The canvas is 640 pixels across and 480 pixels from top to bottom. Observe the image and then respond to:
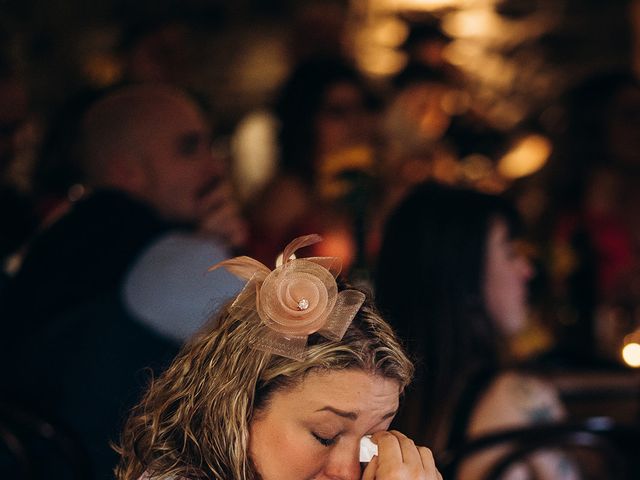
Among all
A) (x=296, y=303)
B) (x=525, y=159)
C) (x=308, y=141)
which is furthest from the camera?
(x=525, y=159)

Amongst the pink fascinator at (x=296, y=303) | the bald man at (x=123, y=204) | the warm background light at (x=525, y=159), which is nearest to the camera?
the pink fascinator at (x=296, y=303)

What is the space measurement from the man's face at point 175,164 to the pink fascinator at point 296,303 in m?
1.31

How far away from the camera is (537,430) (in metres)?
1.95

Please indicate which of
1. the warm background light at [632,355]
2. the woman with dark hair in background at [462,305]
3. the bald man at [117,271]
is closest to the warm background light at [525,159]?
the warm background light at [632,355]

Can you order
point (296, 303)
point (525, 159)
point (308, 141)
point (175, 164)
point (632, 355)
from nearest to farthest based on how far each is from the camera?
point (296, 303) → point (175, 164) → point (632, 355) → point (308, 141) → point (525, 159)

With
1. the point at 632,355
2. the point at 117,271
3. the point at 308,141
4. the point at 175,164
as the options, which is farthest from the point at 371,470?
the point at 308,141

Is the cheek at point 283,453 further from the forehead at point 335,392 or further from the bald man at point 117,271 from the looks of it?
the bald man at point 117,271

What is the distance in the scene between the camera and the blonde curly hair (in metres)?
1.00

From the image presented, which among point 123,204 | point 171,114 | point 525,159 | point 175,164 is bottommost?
point 123,204

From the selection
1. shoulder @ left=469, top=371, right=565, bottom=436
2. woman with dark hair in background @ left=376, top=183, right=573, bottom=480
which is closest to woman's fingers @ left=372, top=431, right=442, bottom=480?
woman with dark hair in background @ left=376, top=183, right=573, bottom=480

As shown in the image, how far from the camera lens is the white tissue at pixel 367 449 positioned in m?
1.00

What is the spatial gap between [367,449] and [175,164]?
138 centimetres

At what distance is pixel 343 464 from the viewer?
99cm

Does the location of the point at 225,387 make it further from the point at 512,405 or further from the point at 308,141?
the point at 308,141
